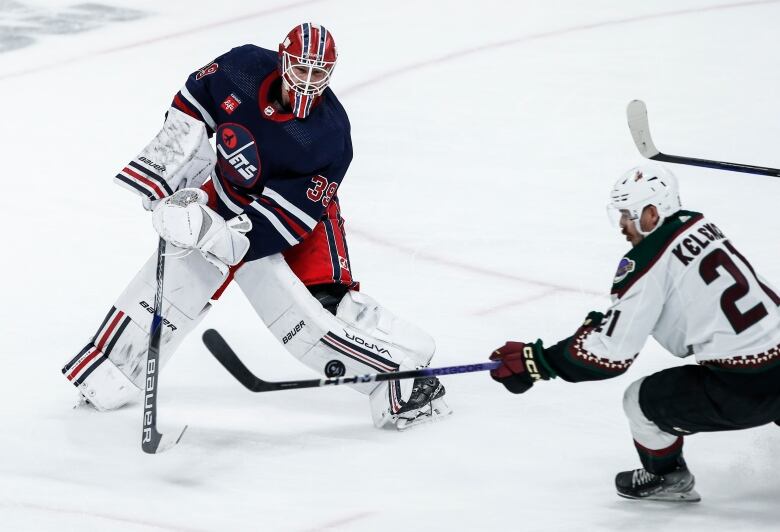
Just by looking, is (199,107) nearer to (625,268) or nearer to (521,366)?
(521,366)

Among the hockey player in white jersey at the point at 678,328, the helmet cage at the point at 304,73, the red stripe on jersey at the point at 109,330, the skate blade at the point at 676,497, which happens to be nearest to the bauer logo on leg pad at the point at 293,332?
the red stripe on jersey at the point at 109,330

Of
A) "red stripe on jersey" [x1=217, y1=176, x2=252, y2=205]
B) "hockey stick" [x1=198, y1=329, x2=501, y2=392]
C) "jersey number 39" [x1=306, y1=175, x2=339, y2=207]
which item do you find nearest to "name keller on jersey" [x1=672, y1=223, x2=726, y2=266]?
"hockey stick" [x1=198, y1=329, x2=501, y2=392]

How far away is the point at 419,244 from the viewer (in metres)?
4.82

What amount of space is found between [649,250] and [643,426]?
16.6 inches

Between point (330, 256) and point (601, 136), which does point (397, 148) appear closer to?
point (601, 136)

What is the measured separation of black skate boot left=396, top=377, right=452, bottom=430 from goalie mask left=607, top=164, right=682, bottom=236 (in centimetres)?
88

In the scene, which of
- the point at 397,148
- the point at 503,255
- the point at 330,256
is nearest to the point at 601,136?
the point at 397,148

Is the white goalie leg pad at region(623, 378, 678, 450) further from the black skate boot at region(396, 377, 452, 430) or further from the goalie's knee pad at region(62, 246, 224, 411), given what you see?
the goalie's knee pad at region(62, 246, 224, 411)

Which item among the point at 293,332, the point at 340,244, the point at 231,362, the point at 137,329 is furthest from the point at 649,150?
the point at 137,329

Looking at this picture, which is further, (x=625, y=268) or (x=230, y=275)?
(x=230, y=275)

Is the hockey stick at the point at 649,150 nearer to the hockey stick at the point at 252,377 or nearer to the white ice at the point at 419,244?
the white ice at the point at 419,244

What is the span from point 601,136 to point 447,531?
326 cm

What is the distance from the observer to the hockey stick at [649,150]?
3695mm

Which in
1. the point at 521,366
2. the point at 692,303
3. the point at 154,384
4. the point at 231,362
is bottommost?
the point at 154,384
